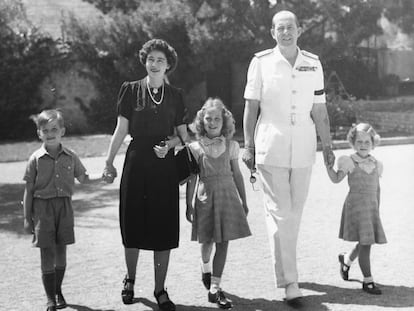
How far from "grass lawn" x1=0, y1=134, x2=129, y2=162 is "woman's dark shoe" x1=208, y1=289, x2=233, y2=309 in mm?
9185

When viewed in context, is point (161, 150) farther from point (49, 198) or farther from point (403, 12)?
point (403, 12)

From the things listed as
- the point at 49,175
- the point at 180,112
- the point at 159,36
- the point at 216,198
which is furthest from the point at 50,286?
the point at 159,36

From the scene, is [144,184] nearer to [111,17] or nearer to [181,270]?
[181,270]

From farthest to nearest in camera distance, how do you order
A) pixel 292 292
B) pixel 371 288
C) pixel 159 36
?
pixel 159 36, pixel 371 288, pixel 292 292

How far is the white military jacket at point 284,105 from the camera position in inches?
176

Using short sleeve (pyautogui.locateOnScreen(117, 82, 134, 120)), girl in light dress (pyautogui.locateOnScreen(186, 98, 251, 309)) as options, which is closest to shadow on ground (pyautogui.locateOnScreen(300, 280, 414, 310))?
girl in light dress (pyautogui.locateOnScreen(186, 98, 251, 309))

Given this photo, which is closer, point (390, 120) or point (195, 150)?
point (195, 150)

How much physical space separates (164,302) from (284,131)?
138 cm

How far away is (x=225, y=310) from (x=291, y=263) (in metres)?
0.55

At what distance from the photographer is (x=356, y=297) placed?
447 centimetres

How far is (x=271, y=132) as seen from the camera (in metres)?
4.50

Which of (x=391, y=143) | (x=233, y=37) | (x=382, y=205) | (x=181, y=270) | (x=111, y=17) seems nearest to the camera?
(x=181, y=270)

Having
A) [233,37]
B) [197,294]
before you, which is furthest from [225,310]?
[233,37]

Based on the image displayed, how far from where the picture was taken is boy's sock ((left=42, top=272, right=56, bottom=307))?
13.8ft
